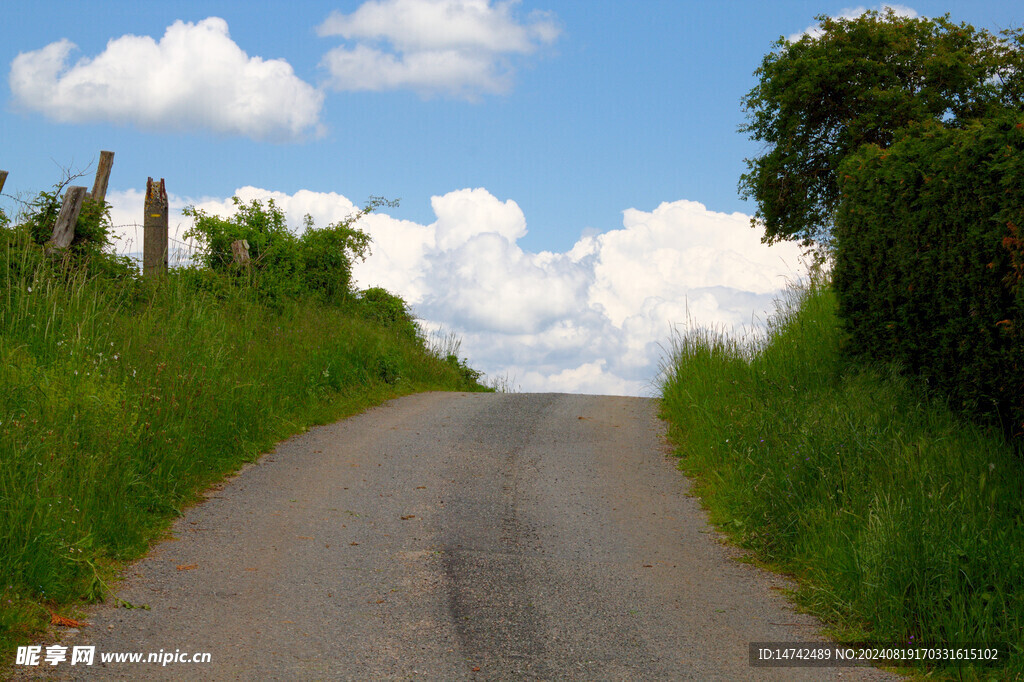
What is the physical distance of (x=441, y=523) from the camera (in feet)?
23.3

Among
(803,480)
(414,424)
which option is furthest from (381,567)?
(414,424)

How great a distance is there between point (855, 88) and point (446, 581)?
2297 centimetres

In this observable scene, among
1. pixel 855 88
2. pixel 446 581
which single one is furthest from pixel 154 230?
pixel 855 88

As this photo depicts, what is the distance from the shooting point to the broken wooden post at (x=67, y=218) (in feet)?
38.3

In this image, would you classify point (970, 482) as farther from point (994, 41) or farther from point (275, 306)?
point (994, 41)

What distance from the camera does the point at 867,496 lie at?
614 centimetres

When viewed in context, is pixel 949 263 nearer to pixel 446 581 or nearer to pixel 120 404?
pixel 446 581

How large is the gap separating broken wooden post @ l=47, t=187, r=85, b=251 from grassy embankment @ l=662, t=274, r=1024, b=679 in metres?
9.11

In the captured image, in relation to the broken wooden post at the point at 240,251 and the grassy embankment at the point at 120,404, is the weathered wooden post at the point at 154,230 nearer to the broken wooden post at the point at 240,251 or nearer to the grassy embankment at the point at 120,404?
the grassy embankment at the point at 120,404

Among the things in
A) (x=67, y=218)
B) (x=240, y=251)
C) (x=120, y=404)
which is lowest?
(x=120, y=404)

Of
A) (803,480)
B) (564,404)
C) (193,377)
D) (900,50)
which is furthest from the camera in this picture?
(900,50)

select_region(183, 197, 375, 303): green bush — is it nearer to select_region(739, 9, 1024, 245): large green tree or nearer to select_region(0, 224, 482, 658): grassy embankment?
select_region(0, 224, 482, 658): grassy embankment

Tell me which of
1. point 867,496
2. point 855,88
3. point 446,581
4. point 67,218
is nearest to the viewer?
point 446,581

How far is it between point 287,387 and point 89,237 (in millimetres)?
3980
